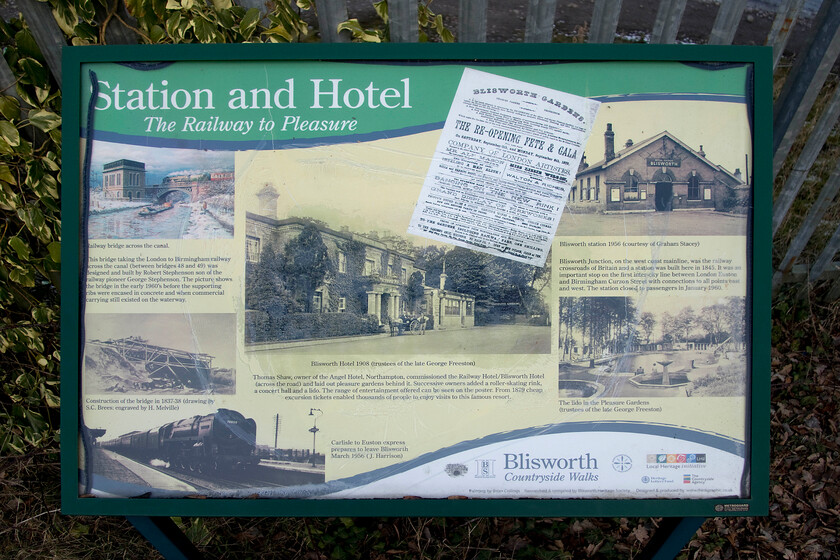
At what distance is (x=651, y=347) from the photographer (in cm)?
178

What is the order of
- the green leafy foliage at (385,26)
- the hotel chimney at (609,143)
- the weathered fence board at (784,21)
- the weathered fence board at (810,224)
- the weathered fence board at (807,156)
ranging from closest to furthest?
the hotel chimney at (609,143)
the green leafy foliage at (385,26)
the weathered fence board at (784,21)
the weathered fence board at (807,156)
the weathered fence board at (810,224)

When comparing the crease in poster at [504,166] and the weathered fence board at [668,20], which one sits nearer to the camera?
the crease in poster at [504,166]

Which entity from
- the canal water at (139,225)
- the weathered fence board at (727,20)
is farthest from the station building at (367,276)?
the weathered fence board at (727,20)

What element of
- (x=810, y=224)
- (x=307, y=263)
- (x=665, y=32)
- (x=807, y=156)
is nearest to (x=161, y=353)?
(x=307, y=263)

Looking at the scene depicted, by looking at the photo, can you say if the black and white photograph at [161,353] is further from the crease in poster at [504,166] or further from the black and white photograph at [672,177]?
the black and white photograph at [672,177]

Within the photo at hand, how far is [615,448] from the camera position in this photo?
5.80 ft

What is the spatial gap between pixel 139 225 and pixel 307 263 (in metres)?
0.57

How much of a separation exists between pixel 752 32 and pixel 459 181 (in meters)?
4.34

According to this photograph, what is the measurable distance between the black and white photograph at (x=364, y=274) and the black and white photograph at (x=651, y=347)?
4.5 inches

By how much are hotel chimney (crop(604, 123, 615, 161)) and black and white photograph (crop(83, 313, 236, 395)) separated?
133 cm

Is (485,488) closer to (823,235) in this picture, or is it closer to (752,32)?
(823,235)

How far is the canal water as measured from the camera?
176cm

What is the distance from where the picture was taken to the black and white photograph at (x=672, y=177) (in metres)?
1.76

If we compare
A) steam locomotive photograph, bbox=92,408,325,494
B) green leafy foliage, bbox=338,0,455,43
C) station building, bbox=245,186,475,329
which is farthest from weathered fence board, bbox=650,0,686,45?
steam locomotive photograph, bbox=92,408,325,494
